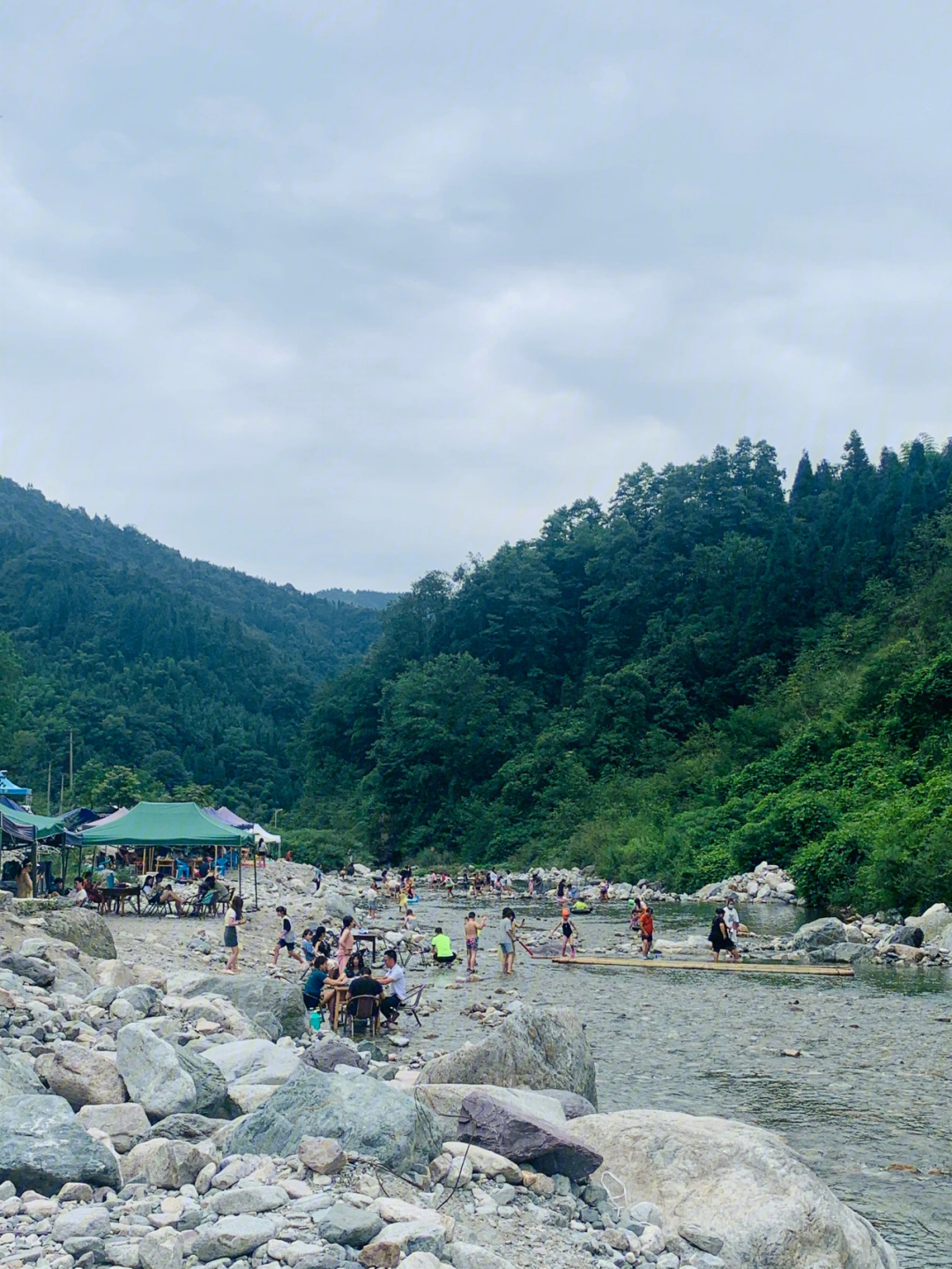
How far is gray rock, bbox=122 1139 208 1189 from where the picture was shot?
679cm

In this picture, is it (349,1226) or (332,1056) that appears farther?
(332,1056)

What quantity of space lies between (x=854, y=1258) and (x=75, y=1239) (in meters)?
4.83

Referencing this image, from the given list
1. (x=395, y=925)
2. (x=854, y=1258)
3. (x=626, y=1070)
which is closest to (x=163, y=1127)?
(x=854, y=1258)

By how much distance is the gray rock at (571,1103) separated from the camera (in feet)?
30.9

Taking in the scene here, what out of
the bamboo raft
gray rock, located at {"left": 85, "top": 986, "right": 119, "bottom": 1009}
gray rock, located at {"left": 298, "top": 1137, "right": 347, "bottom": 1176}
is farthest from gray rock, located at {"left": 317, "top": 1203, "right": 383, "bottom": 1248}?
the bamboo raft

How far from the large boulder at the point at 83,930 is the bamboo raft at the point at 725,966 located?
10.1 m

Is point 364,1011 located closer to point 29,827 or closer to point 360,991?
point 360,991

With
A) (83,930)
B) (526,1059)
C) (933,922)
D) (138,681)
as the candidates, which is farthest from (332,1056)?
(138,681)

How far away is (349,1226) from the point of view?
19.3 feet

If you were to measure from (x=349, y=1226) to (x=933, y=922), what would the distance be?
20926 mm

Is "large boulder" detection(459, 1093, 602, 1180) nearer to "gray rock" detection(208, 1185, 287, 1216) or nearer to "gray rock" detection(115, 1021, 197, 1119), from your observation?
"gray rock" detection(208, 1185, 287, 1216)

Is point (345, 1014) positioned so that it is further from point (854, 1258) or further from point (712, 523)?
point (712, 523)

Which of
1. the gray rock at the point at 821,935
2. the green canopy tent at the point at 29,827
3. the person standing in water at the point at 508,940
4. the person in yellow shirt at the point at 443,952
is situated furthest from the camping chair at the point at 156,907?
the gray rock at the point at 821,935

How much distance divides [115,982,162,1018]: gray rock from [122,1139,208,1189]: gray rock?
5.71 metres
